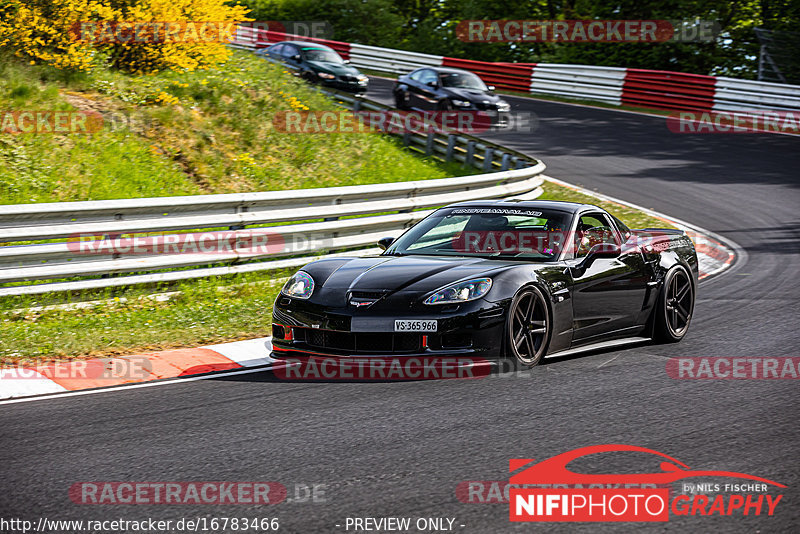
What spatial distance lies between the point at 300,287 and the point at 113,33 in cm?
951

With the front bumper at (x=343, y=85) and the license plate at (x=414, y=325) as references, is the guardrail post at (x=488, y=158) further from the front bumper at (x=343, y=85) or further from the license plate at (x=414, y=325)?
the license plate at (x=414, y=325)

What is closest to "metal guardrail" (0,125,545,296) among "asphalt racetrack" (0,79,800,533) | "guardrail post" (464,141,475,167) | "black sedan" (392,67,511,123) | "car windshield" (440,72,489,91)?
"asphalt racetrack" (0,79,800,533)

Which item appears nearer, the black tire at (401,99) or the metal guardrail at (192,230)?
the metal guardrail at (192,230)

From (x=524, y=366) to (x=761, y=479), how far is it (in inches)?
95.2

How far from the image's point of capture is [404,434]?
17.2ft

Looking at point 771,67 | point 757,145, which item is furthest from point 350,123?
point 771,67

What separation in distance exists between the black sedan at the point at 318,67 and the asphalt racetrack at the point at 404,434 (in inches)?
684

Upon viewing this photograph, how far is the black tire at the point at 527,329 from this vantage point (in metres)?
6.64

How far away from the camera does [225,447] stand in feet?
16.4

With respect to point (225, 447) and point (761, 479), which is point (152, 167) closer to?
point (225, 447)

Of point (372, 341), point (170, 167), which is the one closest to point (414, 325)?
point (372, 341)

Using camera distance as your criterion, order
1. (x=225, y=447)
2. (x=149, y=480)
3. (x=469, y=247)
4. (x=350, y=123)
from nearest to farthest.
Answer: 1. (x=149, y=480)
2. (x=225, y=447)
3. (x=469, y=247)
4. (x=350, y=123)

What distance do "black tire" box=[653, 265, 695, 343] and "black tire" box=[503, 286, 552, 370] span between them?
1.65m

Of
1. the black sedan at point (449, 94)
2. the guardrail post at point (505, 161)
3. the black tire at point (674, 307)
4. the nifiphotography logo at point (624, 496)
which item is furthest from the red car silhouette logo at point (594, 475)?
the black sedan at point (449, 94)
